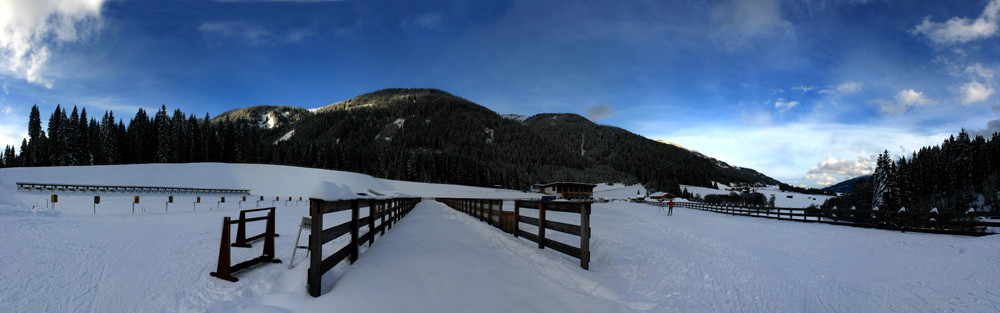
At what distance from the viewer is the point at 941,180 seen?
69688mm

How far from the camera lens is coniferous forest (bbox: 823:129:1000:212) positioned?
4528 cm

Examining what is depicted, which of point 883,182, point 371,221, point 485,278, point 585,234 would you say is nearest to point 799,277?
point 585,234

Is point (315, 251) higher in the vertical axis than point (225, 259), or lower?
higher

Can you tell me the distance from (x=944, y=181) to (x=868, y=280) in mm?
96392

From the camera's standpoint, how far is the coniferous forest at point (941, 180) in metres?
45.3

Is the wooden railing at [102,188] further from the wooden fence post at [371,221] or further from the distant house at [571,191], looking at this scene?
the distant house at [571,191]

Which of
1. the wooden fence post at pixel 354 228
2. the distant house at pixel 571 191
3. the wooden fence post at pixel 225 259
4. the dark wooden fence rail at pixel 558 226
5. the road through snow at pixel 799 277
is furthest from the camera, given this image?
the distant house at pixel 571 191

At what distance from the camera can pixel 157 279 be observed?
16.2 feet

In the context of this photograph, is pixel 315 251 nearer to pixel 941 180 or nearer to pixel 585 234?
pixel 585 234

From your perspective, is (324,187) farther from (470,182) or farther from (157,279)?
(470,182)

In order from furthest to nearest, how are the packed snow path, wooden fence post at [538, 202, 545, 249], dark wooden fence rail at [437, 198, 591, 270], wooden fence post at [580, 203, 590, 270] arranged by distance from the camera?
wooden fence post at [538, 202, 545, 249] → dark wooden fence rail at [437, 198, 591, 270] → wooden fence post at [580, 203, 590, 270] → the packed snow path

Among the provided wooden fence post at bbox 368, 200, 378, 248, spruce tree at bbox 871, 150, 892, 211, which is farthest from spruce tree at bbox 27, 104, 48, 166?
spruce tree at bbox 871, 150, 892, 211

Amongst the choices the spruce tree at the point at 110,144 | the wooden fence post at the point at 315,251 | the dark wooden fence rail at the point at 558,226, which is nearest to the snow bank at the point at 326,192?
the wooden fence post at the point at 315,251

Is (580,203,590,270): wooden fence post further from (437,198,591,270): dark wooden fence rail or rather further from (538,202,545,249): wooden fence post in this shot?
(538,202,545,249): wooden fence post
